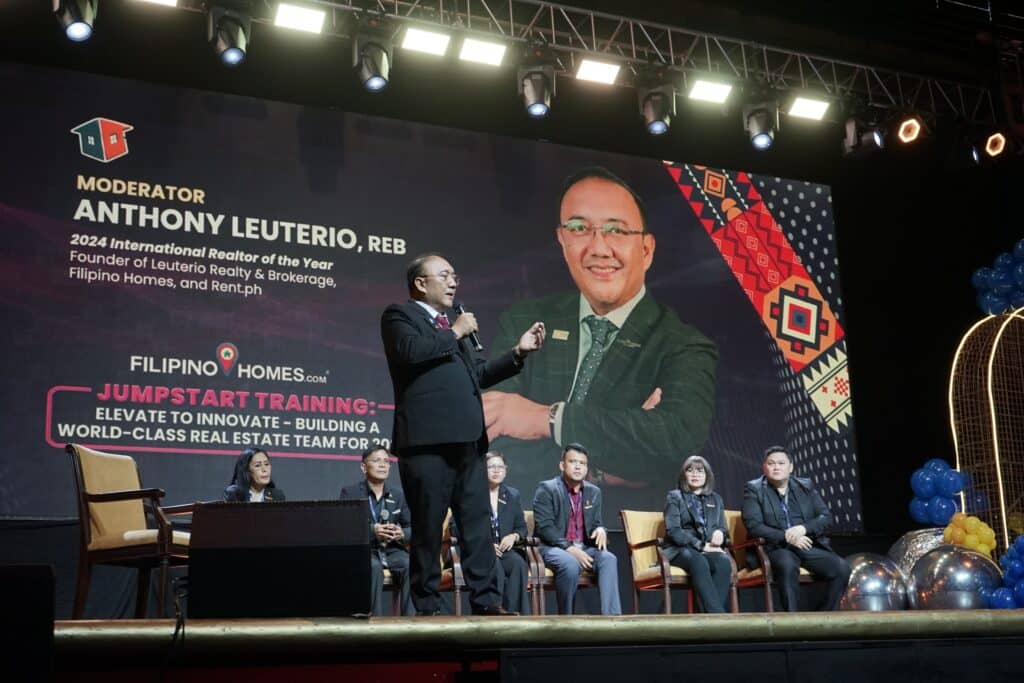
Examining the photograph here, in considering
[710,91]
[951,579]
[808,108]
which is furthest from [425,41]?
[951,579]

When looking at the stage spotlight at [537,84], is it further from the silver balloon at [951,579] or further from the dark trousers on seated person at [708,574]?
the silver balloon at [951,579]

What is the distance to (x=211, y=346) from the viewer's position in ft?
18.2

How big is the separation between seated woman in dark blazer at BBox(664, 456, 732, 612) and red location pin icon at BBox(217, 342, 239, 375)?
93.6 inches

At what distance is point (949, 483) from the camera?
21.2ft

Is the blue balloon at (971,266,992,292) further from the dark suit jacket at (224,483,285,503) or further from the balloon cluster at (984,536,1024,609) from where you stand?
the dark suit jacket at (224,483,285,503)

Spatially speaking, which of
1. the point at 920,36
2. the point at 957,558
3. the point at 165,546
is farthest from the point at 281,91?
the point at 957,558

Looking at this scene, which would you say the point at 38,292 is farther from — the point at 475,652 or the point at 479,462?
the point at 475,652

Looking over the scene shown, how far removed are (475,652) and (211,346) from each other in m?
Answer: 3.55

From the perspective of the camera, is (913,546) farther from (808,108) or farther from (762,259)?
(808,108)

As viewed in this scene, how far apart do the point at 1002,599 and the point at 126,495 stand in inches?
159

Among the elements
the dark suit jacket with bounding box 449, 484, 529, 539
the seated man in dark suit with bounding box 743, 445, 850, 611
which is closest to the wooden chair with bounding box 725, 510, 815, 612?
the seated man in dark suit with bounding box 743, 445, 850, 611

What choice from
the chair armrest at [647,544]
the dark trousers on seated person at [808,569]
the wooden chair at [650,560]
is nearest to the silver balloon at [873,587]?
the dark trousers on seated person at [808,569]

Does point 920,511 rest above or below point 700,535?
above

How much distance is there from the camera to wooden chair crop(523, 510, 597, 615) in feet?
16.8
